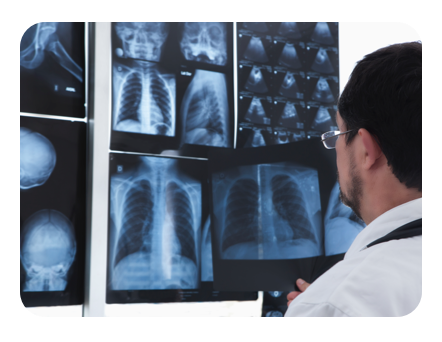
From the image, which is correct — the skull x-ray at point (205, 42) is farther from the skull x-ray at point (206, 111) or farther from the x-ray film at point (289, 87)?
the x-ray film at point (289, 87)

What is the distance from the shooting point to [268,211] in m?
1.26

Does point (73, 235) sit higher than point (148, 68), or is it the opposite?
point (148, 68)

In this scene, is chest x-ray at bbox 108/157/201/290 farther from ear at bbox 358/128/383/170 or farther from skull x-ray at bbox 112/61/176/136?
ear at bbox 358/128/383/170

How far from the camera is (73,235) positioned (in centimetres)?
109

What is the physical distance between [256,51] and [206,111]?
291 mm

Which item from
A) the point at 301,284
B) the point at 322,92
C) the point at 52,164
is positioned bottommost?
the point at 301,284

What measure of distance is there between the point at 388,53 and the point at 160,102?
0.68 meters

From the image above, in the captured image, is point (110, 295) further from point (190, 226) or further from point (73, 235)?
point (190, 226)

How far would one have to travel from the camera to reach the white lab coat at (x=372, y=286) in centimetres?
59

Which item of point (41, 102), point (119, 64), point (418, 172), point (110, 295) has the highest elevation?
point (119, 64)

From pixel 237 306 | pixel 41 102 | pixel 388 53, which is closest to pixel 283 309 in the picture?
pixel 237 306

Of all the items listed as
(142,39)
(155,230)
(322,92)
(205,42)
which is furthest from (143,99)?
(322,92)

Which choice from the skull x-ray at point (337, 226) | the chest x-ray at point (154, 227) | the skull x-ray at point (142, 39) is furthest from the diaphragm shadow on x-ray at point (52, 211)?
the skull x-ray at point (337, 226)

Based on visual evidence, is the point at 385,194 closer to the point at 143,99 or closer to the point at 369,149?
the point at 369,149
